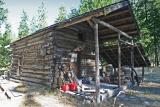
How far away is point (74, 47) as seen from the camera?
601 inches

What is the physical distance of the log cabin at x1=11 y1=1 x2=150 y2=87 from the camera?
531 inches

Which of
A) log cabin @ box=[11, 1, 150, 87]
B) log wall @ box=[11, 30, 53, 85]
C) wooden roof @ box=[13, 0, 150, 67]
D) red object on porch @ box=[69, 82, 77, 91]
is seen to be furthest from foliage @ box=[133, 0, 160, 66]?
red object on porch @ box=[69, 82, 77, 91]

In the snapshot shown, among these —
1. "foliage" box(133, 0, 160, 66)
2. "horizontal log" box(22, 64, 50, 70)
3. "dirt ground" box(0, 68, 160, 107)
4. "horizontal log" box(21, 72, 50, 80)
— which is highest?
"foliage" box(133, 0, 160, 66)

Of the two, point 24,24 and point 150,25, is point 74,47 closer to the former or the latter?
point 150,25

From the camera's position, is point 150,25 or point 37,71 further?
point 150,25

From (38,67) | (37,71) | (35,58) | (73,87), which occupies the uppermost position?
(35,58)

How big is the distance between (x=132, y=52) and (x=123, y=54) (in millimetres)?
1878

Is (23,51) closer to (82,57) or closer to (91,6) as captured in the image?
(82,57)

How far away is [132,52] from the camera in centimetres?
1642

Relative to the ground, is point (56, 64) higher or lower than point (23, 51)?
lower

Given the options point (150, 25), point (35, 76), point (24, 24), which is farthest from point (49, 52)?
point (24, 24)

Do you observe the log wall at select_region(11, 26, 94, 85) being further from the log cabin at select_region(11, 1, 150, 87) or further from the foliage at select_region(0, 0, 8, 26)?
the foliage at select_region(0, 0, 8, 26)

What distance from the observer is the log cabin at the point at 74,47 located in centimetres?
1348

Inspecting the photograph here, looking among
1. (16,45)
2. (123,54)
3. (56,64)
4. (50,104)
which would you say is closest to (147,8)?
(123,54)
